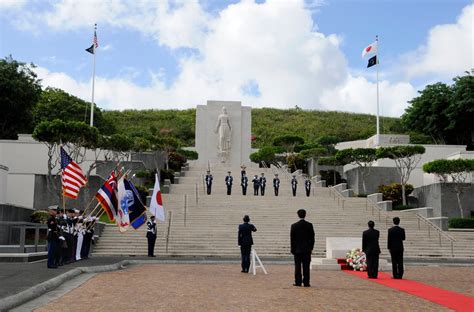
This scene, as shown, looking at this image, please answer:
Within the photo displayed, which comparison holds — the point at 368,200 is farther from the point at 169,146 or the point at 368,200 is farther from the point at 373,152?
the point at 169,146

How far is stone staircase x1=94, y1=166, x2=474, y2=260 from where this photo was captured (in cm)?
2323

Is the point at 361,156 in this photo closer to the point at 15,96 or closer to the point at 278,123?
the point at 15,96

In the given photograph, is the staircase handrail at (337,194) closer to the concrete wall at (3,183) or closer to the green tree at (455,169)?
the green tree at (455,169)

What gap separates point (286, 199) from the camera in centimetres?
3244

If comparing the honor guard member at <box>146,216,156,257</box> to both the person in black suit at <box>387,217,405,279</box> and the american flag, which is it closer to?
the american flag

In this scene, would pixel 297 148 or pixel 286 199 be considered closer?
pixel 286 199

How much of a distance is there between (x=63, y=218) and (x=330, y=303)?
29.7 ft

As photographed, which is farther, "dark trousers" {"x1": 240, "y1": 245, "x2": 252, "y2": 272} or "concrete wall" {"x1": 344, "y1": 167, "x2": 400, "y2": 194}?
"concrete wall" {"x1": 344, "y1": 167, "x2": 400, "y2": 194}

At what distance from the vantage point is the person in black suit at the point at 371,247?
13.9 m

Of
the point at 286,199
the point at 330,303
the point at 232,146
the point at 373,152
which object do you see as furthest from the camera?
the point at 232,146

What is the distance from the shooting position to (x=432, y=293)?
10992 millimetres

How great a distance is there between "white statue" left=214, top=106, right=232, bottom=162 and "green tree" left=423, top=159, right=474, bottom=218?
23.4m

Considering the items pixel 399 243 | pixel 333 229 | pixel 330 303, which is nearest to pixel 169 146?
pixel 333 229

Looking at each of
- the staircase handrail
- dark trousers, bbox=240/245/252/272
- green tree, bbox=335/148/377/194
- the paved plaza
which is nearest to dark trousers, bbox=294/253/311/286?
the paved plaza
